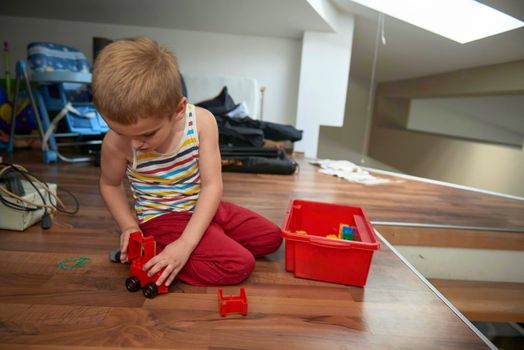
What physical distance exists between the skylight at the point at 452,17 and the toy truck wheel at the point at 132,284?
6.95 feet

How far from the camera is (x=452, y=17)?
224 centimetres

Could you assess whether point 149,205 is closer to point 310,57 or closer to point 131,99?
point 131,99

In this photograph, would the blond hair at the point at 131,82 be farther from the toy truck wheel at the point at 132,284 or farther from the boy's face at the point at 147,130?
the toy truck wheel at the point at 132,284

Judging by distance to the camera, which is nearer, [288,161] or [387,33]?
[288,161]

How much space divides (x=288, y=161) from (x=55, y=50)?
1701mm

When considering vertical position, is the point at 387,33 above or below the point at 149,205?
above

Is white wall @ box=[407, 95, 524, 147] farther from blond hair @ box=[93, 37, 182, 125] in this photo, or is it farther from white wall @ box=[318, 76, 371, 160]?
blond hair @ box=[93, 37, 182, 125]

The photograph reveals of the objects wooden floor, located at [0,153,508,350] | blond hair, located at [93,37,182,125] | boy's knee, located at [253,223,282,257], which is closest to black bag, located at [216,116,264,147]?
wooden floor, located at [0,153,508,350]

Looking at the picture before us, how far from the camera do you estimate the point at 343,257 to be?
2.86 feet

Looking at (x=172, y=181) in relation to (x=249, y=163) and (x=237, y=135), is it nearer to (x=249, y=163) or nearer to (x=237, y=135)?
(x=249, y=163)

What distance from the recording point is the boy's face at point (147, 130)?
650 millimetres

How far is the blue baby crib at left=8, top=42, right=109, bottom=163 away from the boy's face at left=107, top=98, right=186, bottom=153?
153cm

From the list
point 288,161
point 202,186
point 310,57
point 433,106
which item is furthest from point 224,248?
point 433,106

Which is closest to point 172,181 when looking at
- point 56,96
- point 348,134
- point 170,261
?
point 170,261
